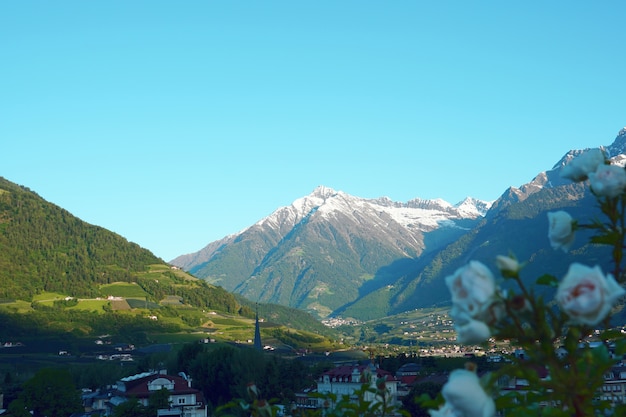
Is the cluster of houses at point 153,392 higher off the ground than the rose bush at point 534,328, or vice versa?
the rose bush at point 534,328

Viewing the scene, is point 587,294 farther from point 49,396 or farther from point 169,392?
point 49,396

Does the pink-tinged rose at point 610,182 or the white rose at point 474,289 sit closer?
the white rose at point 474,289

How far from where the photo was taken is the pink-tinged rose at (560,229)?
13.2 feet

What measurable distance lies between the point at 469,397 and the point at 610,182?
5.65 feet

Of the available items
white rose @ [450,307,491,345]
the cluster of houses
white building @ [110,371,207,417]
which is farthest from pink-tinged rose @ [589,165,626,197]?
white building @ [110,371,207,417]

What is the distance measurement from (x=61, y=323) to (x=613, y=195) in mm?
173990

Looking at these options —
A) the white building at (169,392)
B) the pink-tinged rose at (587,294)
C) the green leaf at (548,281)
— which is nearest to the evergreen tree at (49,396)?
the white building at (169,392)

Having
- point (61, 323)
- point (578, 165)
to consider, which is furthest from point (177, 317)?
point (578, 165)

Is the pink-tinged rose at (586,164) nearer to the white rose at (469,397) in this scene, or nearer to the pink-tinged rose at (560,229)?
the pink-tinged rose at (560,229)

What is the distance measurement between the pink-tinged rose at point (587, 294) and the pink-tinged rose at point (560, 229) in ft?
2.74

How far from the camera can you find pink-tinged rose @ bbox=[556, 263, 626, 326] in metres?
3.10

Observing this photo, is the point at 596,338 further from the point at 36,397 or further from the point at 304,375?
the point at 304,375

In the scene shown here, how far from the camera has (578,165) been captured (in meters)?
4.44

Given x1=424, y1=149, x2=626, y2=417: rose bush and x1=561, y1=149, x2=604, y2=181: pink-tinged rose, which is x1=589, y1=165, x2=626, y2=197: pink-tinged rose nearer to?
x1=561, y1=149, x2=604, y2=181: pink-tinged rose
